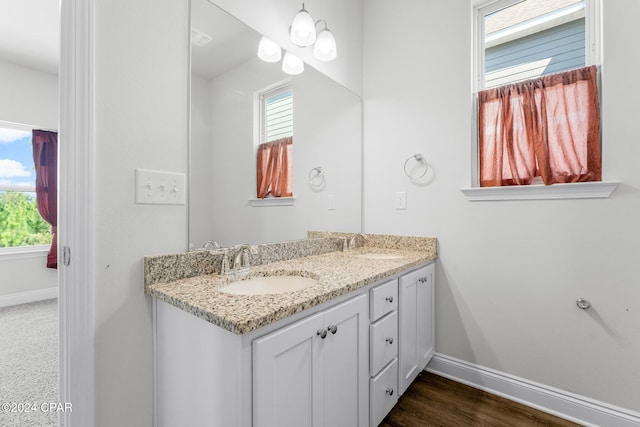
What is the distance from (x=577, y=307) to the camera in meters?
1.51

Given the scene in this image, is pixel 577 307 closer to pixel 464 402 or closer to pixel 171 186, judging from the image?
pixel 464 402

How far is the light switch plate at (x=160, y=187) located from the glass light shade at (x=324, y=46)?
3.93 feet

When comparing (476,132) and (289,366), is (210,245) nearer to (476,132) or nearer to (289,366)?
(289,366)

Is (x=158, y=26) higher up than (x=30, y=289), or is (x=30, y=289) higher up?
(x=158, y=26)

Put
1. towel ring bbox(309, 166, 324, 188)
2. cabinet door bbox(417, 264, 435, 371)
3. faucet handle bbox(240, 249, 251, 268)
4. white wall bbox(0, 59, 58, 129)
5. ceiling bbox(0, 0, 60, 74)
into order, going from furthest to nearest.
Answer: white wall bbox(0, 59, 58, 129)
ceiling bbox(0, 0, 60, 74)
towel ring bbox(309, 166, 324, 188)
cabinet door bbox(417, 264, 435, 371)
faucet handle bbox(240, 249, 251, 268)

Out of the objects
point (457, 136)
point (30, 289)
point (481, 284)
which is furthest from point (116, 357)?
point (30, 289)

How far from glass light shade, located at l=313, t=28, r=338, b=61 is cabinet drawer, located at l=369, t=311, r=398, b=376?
1.58 m

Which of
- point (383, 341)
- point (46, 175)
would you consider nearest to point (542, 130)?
point (383, 341)

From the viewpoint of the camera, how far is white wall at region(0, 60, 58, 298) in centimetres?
335

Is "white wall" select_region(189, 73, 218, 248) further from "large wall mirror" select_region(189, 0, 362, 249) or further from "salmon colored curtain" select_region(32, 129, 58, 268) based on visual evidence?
"salmon colored curtain" select_region(32, 129, 58, 268)

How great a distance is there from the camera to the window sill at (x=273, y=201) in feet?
5.04

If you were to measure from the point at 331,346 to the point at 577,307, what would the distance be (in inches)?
54.6

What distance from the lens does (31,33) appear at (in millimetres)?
2779

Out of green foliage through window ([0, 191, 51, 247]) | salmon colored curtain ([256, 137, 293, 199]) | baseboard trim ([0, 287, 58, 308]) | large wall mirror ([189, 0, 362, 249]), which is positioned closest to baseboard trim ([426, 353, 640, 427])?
large wall mirror ([189, 0, 362, 249])
